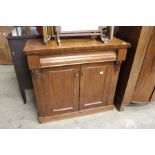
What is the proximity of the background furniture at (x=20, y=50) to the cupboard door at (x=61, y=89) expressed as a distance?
41 cm

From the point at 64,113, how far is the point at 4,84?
1.25 m

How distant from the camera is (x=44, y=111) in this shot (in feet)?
5.05

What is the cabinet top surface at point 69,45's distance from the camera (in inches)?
45.4

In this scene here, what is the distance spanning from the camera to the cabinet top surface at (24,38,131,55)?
3.78 feet

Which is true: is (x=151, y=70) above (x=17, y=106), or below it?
above

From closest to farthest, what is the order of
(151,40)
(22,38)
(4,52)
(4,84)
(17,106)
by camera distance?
(151,40) → (22,38) → (17,106) → (4,84) → (4,52)

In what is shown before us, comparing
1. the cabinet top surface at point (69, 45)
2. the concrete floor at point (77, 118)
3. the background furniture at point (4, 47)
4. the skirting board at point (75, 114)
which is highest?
the cabinet top surface at point (69, 45)

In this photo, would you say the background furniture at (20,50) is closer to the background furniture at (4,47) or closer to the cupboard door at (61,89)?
the cupboard door at (61,89)

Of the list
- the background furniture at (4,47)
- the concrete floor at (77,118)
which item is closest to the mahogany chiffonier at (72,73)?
the concrete floor at (77,118)

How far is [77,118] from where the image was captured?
1.70 metres

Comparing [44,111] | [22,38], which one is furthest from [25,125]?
[22,38]

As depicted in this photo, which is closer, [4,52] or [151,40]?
[151,40]

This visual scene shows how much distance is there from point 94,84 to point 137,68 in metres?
0.47
